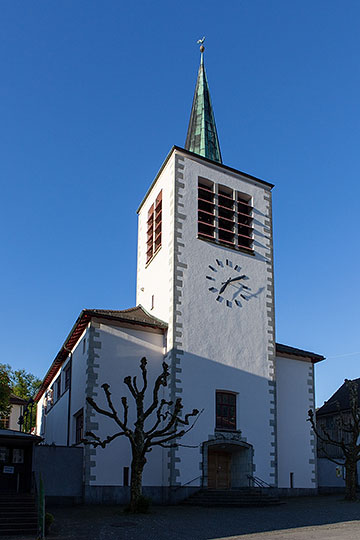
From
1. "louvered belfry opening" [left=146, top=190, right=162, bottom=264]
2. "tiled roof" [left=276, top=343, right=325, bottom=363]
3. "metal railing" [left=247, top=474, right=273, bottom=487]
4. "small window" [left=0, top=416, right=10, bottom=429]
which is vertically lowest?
"metal railing" [left=247, top=474, right=273, bottom=487]

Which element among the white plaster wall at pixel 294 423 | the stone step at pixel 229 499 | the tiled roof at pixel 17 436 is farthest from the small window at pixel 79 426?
the white plaster wall at pixel 294 423

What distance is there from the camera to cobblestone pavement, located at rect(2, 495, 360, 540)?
14.1m

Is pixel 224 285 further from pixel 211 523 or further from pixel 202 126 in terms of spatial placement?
pixel 211 523

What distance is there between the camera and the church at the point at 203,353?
23672 millimetres

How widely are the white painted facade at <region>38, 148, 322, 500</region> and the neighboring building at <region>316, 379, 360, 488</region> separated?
219 centimetres

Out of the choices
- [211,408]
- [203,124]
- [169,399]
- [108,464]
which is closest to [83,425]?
[108,464]

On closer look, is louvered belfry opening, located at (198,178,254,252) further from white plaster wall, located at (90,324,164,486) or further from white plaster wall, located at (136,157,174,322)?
white plaster wall, located at (90,324,164,486)

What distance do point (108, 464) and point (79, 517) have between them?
4.71 m

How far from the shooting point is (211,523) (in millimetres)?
16625

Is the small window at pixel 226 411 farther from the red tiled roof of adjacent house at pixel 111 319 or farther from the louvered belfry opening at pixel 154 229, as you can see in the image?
the louvered belfry opening at pixel 154 229

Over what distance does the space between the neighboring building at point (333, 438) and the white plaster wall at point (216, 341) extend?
5.06m

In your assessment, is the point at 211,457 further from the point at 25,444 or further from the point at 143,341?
the point at 25,444

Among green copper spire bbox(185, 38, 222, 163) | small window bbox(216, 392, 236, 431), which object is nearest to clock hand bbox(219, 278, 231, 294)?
small window bbox(216, 392, 236, 431)

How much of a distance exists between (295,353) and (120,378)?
9776mm
